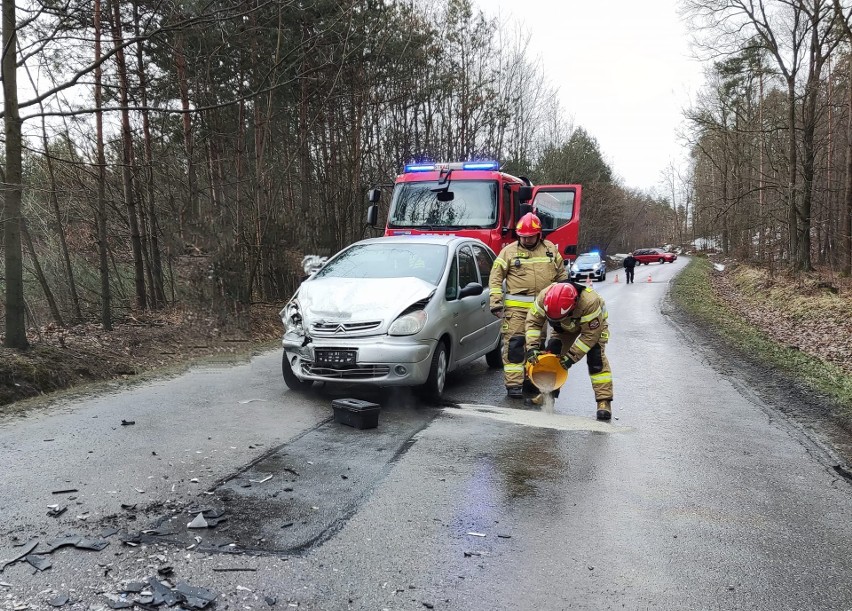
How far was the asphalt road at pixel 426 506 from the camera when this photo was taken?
294 cm

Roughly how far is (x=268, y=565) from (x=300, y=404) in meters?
3.42

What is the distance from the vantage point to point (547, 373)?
6.39m

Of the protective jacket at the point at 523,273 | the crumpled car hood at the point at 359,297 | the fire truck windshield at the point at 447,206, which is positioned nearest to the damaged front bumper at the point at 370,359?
the crumpled car hood at the point at 359,297

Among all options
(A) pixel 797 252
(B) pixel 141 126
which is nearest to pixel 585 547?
(B) pixel 141 126

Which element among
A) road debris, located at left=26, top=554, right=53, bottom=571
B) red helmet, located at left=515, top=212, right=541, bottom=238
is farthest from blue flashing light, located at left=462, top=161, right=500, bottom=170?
road debris, located at left=26, top=554, right=53, bottom=571

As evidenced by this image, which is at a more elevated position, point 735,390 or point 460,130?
point 460,130

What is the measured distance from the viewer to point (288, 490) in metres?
4.06

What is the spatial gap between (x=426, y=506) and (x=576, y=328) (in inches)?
120

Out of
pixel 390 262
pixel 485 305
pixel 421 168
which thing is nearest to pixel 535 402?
pixel 485 305

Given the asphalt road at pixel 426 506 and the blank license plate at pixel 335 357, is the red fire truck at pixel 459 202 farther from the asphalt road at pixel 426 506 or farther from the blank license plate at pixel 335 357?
the blank license plate at pixel 335 357

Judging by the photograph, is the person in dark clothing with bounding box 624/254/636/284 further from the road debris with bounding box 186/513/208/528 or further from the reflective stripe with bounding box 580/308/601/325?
the road debris with bounding box 186/513/208/528

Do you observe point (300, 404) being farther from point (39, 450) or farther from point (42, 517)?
point (42, 517)

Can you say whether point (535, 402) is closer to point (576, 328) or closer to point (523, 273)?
point (576, 328)

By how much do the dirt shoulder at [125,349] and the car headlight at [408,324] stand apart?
3655 millimetres
